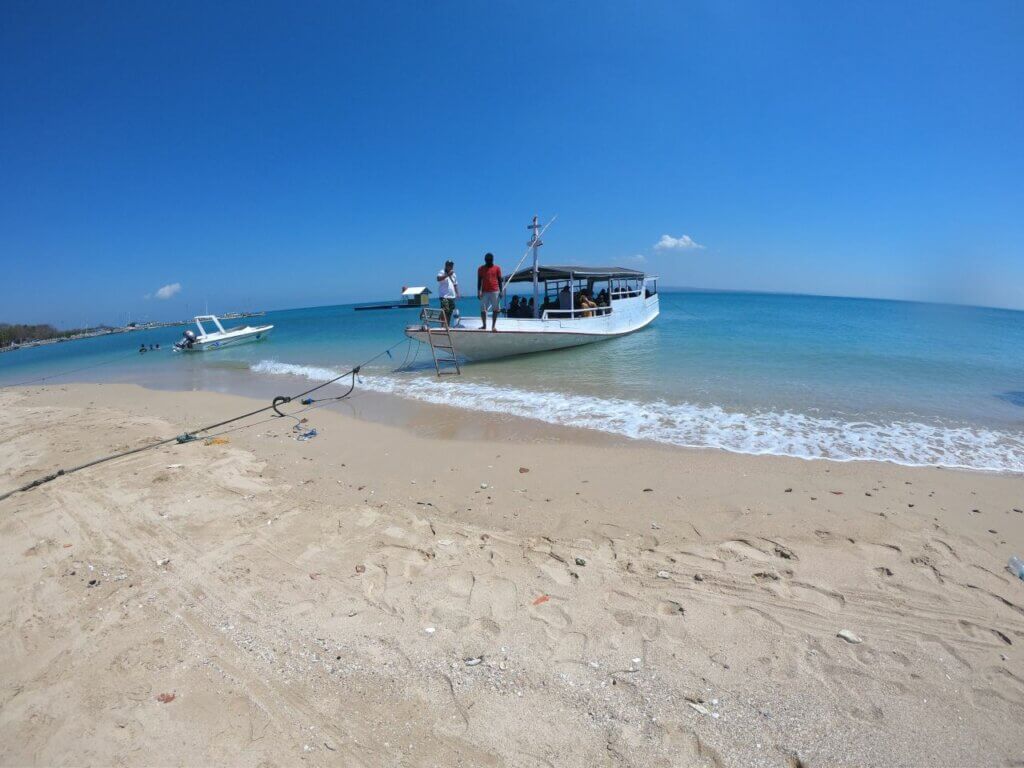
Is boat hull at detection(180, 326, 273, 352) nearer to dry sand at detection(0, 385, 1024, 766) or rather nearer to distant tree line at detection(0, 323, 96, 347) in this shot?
dry sand at detection(0, 385, 1024, 766)

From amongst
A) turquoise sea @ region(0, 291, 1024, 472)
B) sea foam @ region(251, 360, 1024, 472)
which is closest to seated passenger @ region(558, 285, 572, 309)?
turquoise sea @ region(0, 291, 1024, 472)

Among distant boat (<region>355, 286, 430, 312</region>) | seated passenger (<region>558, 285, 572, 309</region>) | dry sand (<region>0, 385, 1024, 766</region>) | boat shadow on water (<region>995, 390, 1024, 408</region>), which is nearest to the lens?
dry sand (<region>0, 385, 1024, 766</region>)

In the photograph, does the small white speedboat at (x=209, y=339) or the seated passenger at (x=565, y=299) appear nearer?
the seated passenger at (x=565, y=299)

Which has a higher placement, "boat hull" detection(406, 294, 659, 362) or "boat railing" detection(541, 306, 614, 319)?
"boat railing" detection(541, 306, 614, 319)

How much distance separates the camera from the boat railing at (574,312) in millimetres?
17797

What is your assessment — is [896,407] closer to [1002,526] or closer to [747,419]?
[747,419]

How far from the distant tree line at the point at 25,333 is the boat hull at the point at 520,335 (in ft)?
194

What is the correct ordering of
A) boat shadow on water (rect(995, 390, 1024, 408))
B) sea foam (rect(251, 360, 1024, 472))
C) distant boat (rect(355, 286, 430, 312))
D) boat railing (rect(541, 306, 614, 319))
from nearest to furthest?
1. sea foam (rect(251, 360, 1024, 472))
2. boat shadow on water (rect(995, 390, 1024, 408))
3. distant boat (rect(355, 286, 430, 312))
4. boat railing (rect(541, 306, 614, 319))

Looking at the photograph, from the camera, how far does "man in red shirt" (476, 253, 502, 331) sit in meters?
14.0

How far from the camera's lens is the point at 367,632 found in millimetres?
2922

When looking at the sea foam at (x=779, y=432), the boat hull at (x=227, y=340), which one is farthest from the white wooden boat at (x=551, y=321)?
the boat hull at (x=227, y=340)

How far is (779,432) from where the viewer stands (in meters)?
7.18

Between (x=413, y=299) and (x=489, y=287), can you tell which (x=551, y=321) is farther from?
(x=413, y=299)

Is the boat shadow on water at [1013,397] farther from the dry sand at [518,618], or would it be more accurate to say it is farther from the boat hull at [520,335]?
the boat hull at [520,335]
